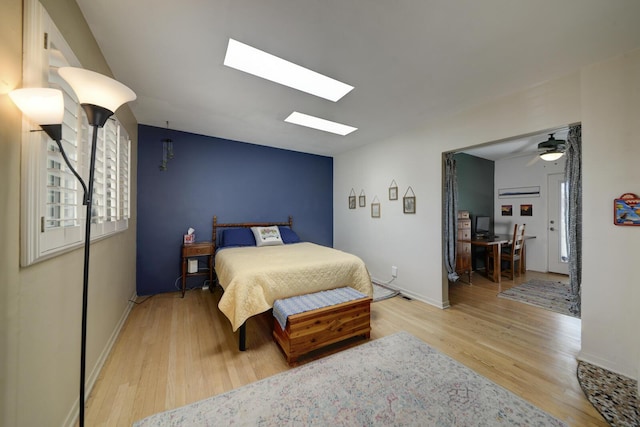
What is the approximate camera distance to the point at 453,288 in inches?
150

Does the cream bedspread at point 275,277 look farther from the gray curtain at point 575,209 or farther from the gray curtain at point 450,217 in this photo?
the gray curtain at point 575,209

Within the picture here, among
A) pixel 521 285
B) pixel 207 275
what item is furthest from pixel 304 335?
pixel 521 285

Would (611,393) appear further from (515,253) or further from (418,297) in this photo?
(515,253)

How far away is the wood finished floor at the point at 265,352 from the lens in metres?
1.51

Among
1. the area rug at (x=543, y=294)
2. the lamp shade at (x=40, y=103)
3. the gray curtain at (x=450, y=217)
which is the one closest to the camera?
the lamp shade at (x=40, y=103)

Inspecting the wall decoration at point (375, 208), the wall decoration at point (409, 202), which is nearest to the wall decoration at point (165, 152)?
the wall decoration at point (375, 208)

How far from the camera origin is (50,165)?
3.67 ft

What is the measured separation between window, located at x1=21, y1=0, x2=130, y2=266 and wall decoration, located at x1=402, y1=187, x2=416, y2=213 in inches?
133

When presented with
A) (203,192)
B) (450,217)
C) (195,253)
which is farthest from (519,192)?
(195,253)

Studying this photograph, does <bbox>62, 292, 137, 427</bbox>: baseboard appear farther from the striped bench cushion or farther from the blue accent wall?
the striped bench cushion

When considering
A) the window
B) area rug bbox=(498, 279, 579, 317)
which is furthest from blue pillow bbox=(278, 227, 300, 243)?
area rug bbox=(498, 279, 579, 317)

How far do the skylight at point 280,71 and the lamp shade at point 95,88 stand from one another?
96cm

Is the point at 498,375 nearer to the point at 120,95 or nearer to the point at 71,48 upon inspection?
the point at 120,95

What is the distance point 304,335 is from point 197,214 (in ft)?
9.13
